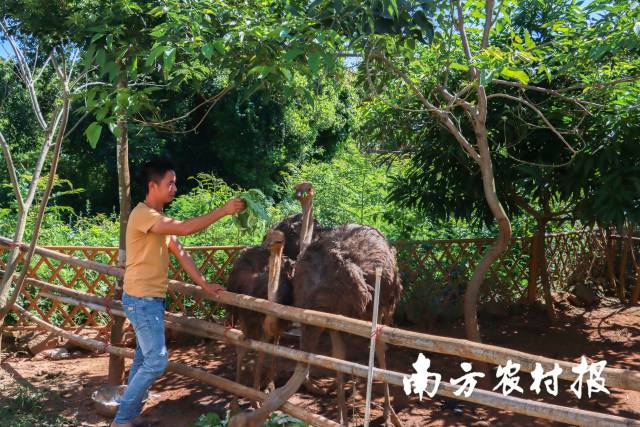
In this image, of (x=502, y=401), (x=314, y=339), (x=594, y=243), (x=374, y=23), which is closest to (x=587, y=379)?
(x=502, y=401)

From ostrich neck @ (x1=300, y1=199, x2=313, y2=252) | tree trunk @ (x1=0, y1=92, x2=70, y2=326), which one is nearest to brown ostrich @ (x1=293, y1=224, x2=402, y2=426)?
ostrich neck @ (x1=300, y1=199, x2=313, y2=252)

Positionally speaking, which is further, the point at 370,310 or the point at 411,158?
the point at 411,158

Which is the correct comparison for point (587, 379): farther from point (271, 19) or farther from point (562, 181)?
point (562, 181)

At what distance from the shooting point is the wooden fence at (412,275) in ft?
22.2

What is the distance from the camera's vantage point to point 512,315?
8156mm

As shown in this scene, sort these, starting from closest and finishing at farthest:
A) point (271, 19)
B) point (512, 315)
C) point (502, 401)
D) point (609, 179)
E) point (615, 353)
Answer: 1. point (502, 401)
2. point (271, 19)
3. point (609, 179)
4. point (615, 353)
5. point (512, 315)

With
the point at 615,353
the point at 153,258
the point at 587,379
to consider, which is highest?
the point at 153,258

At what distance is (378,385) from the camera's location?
547 cm

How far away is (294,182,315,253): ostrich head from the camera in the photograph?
181 inches

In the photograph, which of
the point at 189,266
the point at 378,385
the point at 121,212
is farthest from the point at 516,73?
the point at 121,212

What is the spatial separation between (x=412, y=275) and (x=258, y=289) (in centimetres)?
334

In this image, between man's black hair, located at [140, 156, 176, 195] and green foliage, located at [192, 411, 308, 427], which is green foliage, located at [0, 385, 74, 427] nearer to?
green foliage, located at [192, 411, 308, 427]

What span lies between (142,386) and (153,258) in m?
0.81

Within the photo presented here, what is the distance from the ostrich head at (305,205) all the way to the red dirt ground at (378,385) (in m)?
1.17
